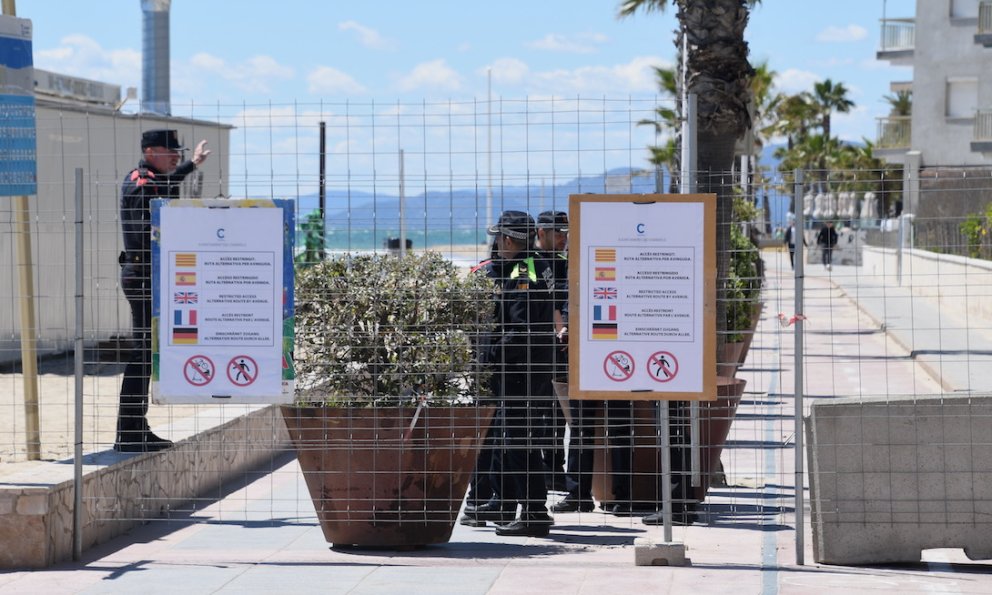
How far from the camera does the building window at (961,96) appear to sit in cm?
4812

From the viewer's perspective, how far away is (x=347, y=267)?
7805mm

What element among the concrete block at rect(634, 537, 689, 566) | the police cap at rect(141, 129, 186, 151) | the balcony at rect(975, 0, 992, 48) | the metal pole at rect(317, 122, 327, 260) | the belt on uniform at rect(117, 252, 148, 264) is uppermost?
the balcony at rect(975, 0, 992, 48)

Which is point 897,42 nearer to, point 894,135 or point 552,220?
point 894,135

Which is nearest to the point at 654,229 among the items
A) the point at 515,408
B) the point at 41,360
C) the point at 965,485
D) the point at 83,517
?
the point at 515,408

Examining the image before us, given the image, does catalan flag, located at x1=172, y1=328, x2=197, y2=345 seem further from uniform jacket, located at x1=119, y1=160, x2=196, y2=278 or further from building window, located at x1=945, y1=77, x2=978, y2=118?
building window, located at x1=945, y1=77, x2=978, y2=118

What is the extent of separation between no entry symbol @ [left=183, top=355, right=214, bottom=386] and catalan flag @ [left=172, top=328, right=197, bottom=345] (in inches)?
3.5

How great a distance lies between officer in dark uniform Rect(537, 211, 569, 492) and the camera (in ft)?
26.9

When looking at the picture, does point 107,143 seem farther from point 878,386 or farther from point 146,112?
point 878,386

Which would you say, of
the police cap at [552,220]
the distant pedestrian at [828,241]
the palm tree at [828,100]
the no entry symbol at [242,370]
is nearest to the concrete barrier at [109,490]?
the no entry symbol at [242,370]

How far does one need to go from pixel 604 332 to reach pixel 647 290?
313mm

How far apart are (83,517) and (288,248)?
1.87 metres

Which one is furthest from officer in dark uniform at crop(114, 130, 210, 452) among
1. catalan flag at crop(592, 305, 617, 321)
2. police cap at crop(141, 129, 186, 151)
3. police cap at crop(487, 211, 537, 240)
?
catalan flag at crop(592, 305, 617, 321)

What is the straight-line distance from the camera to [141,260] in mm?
8250

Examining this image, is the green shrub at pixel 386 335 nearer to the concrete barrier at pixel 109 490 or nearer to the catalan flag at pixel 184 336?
the catalan flag at pixel 184 336
